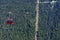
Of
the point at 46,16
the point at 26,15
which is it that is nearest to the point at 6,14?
the point at 26,15

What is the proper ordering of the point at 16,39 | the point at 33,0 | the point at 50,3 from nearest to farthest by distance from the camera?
the point at 16,39
the point at 50,3
the point at 33,0

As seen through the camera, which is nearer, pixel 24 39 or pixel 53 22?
pixel 24 39

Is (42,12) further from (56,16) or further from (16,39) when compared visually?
(16,39)

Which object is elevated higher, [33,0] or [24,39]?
[33,0]

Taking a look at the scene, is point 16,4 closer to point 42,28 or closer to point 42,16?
point 42,16

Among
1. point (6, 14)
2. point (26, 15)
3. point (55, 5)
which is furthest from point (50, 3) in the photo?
point (6, 14)

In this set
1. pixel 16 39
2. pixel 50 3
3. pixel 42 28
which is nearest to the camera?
pixel 16 39
